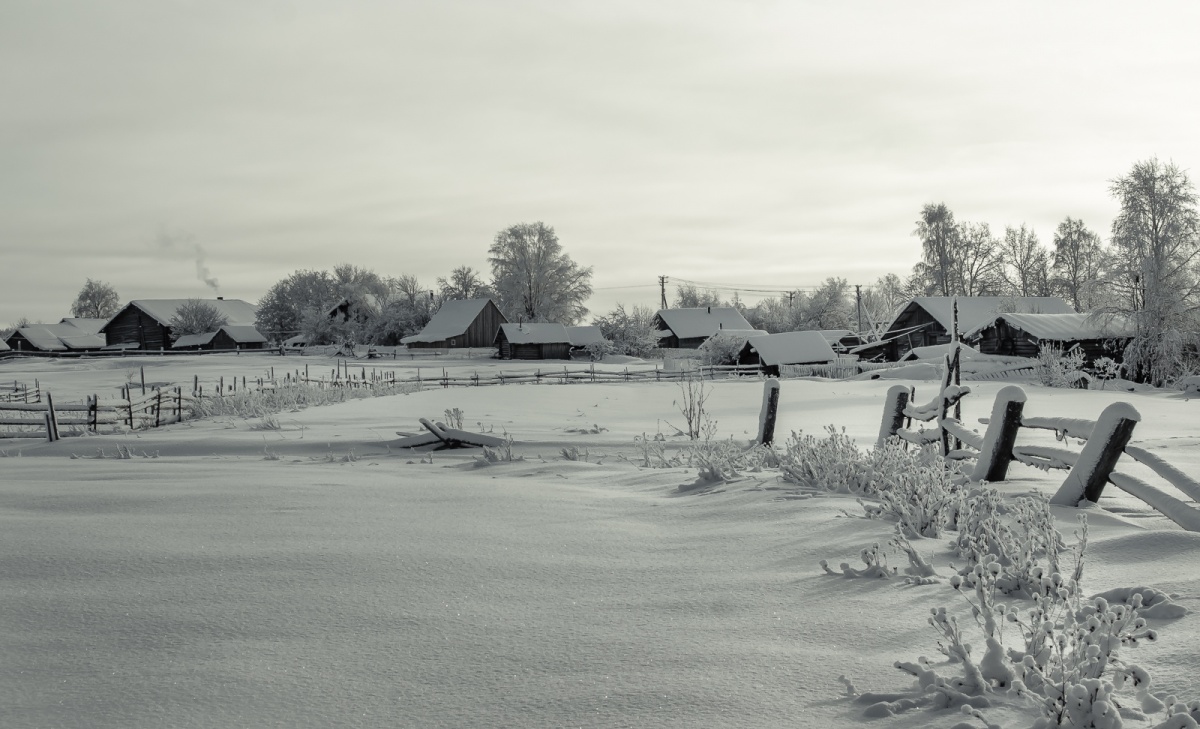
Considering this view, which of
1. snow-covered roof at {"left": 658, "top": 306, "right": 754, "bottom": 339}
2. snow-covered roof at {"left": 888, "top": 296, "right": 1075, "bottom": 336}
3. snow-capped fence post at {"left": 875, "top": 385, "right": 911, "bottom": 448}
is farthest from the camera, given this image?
snow-covered roof at {"left": 658, "top": 306, "right": 754, "bottom": 339}

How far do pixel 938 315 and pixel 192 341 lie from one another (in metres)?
56.8

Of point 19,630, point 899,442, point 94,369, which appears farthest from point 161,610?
point 94,369

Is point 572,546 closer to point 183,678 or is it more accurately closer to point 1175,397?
point 183,678

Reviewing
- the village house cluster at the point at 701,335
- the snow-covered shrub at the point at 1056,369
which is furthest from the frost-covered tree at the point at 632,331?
the snow-covered shrub at the point at 1056,369

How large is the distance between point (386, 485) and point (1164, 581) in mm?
5651

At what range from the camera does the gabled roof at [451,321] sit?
66500 mm

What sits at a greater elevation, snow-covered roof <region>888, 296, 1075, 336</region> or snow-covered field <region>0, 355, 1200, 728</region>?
snow-covered roof <region>888, 296, 1075, 336</region>

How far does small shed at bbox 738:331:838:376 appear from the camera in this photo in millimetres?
46125

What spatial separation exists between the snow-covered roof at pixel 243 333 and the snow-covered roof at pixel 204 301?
2317 millimetres

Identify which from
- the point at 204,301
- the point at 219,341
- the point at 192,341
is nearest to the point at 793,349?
the point at 219,341

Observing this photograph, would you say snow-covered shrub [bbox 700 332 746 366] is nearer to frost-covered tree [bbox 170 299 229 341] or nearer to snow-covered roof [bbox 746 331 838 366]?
snow-covered roof [bbox 746 331 838 366]

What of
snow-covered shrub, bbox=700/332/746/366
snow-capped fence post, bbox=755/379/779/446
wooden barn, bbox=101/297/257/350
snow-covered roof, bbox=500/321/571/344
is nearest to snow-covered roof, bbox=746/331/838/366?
snow-covered shrub, bbox=700/332/746/366

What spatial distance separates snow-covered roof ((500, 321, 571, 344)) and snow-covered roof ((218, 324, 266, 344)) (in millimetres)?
22178

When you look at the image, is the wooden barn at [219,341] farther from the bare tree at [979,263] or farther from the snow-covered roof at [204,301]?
the bare tree at [979,263]
